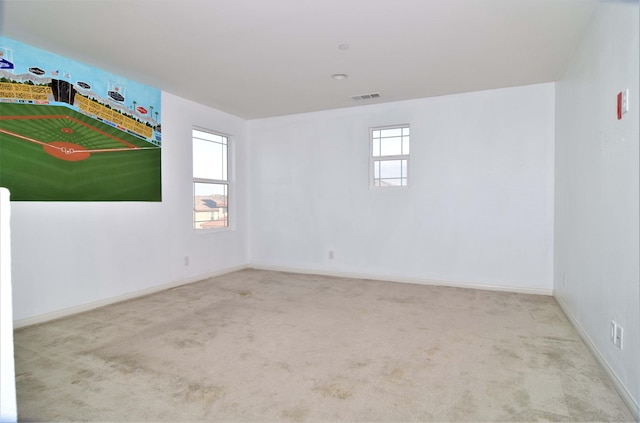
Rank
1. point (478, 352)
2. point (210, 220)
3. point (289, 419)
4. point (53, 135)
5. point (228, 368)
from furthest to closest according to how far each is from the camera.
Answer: point (210, 220)
point (53, 135)
point (478, 352)
point (228, 368)
point (289, 419)

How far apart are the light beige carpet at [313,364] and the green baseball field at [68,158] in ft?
4.16

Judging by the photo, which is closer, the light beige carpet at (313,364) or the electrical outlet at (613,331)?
the light beige carpet at (313,364)

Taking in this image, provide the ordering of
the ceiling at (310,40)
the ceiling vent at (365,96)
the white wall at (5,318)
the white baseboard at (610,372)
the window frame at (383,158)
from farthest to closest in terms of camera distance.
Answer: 1. the window frame at (383,158)
2. the ceiling vent at (365,96)
3. the ceiling at (310,40)
4. the white baseboard at (610,372)
5. the white wall at (5,318)

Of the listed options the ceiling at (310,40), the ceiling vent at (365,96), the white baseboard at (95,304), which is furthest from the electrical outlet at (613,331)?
the white baseboard at (95,304)

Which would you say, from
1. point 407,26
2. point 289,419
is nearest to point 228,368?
point 289,419

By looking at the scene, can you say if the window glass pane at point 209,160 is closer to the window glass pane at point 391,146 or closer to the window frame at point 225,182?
the window frame at point 225,182

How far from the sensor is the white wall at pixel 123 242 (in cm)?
335

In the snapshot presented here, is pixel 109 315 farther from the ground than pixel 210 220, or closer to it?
closer to it

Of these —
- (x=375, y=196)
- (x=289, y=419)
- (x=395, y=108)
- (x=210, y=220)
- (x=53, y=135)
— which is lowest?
(x=289, y=419)

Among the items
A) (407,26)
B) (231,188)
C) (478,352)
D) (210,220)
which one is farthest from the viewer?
(231,188)

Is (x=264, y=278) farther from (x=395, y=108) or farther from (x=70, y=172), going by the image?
(x=395, y=108)

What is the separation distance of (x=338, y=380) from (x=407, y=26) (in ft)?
9.02

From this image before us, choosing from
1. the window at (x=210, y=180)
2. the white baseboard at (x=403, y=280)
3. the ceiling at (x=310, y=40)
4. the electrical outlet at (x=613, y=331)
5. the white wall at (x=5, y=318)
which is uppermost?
the ceiling at (x=310, y=40)

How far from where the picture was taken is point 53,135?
3504mm
